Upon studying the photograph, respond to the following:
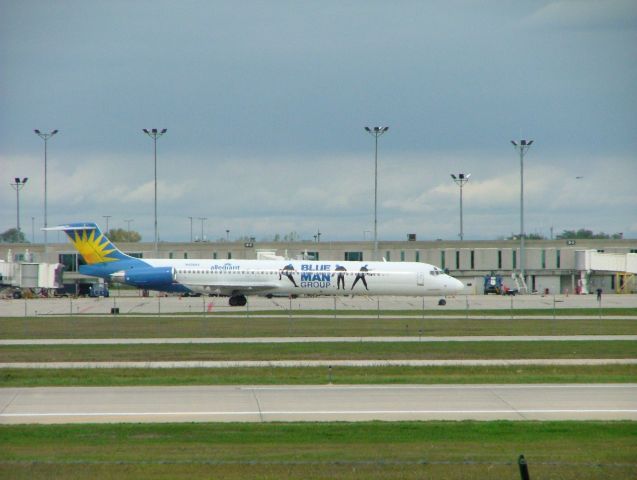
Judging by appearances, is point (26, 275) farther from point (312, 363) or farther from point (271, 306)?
point (312, 363)

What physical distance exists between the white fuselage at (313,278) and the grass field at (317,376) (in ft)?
132

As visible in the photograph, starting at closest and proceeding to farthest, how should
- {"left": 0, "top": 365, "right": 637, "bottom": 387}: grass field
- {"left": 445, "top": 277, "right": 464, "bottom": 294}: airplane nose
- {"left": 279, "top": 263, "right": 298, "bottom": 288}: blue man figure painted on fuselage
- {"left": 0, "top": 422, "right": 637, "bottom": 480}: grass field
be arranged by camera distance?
{"left": 0, "top": 422, "right": 637, "bottom": 480}: grass field, {"left": 0, "top": 365, "right": 637, "bottom": 387}: grass field, {"left": 445, "top": 277, "right": 464, "bottom": 294}: airplane nose, {"left": 279, "top": 263, "right": 298, "bottom": 288}: blue man figure painted on fuselage

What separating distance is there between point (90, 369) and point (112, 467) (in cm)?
1566

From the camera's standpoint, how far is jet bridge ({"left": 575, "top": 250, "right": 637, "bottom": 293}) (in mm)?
90744

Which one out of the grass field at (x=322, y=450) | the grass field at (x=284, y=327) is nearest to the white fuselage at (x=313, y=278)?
the grass field at (x=284, y=327)

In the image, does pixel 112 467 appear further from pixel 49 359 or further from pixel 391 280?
pixel 391 280

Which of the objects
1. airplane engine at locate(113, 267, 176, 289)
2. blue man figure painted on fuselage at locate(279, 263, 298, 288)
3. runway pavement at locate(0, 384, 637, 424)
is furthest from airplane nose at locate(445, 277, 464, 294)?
runway pavement at locate(0, 384, 637, 424)

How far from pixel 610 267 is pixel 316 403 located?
245 ft

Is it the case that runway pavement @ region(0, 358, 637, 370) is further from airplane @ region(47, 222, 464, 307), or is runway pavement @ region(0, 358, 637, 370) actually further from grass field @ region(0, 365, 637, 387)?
airplane @ region(47, 222, 464, 307)

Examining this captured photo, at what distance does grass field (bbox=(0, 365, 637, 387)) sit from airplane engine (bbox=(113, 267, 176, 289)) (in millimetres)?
41839

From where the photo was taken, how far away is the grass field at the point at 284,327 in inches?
1720

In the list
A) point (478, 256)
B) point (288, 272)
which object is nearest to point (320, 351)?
point (288, 272)

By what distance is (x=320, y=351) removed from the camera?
35.4 metres

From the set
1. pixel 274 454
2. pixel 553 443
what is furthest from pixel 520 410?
pixel 274 454
